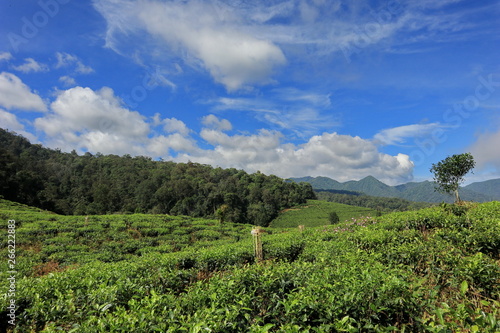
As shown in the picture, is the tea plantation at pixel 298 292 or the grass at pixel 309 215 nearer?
the tea plantation at pixel 298 292

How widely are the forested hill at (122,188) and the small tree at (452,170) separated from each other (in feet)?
113

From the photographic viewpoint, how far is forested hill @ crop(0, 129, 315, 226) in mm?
50281

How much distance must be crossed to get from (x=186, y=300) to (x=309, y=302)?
64.9 inches

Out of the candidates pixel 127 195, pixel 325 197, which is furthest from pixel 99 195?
pixel 325 197

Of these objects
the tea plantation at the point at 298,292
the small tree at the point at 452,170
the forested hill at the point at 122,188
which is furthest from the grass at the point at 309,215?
the tea plantation at the point at 298,292

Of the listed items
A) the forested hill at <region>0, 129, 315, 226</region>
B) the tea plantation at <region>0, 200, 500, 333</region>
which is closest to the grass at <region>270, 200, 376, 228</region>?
the forested hill at <region>0, 129, 315, 226</region>

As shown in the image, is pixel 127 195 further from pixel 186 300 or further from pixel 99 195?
pixel 186 300

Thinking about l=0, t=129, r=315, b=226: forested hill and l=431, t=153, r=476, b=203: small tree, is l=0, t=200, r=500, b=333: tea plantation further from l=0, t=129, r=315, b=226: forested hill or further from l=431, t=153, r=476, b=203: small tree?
l=0, t=129, r=315, b=226: forested hill

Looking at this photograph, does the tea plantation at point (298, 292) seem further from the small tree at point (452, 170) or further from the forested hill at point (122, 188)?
the forested hill at point (122, 188)

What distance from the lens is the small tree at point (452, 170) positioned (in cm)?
2505

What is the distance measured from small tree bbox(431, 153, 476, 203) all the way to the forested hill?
113ft

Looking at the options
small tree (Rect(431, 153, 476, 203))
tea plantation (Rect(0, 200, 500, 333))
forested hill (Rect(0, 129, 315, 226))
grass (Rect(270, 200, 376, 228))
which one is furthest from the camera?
grass (Rect(270, 200, 376, 228))

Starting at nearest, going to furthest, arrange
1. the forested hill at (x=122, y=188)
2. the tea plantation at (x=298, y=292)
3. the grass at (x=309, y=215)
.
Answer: the tea plantation at (x=298, y=292) → the forested hill at (x=122, y=188) → the grass at (x=309, y=215)

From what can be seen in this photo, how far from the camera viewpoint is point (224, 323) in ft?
8.49
